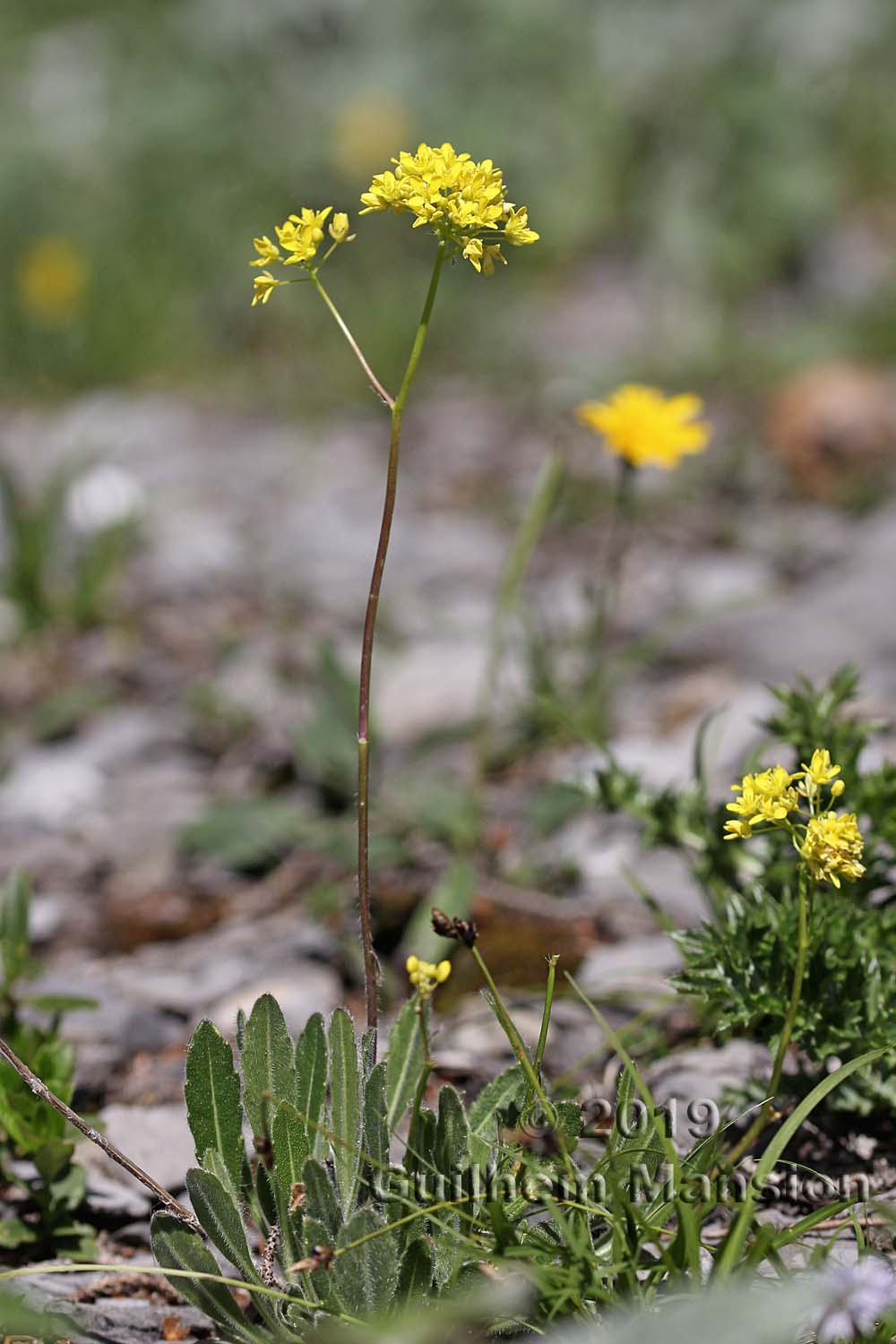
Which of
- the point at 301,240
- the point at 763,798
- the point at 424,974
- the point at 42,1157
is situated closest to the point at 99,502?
the point at 42,1157

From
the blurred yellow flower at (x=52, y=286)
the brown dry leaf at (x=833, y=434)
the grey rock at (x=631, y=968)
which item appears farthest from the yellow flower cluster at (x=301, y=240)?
the blurred yellow flower at (x=52, y=286)

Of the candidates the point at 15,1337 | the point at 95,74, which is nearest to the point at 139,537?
the point at 15,1337

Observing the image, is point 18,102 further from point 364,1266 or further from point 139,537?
point 364,1266

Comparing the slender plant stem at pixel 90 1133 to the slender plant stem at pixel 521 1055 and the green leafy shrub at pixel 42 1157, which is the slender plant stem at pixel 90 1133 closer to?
the green leafy shrub at pixel 42 1157

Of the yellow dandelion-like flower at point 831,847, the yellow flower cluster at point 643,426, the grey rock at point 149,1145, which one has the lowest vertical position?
the grey rock at point 149,1145

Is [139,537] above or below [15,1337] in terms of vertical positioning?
above

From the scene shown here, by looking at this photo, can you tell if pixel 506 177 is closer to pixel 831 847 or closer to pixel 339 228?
pixel 339 228
